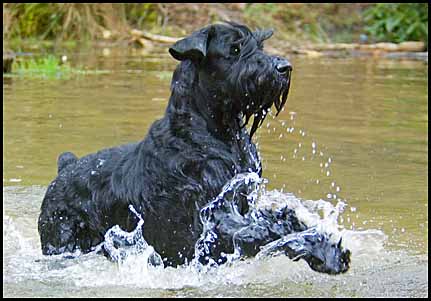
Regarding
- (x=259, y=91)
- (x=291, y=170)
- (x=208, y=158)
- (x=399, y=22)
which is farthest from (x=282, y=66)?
(x=399, y=22)

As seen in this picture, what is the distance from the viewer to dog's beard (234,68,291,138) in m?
5.49

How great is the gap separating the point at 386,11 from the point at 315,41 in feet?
7.28

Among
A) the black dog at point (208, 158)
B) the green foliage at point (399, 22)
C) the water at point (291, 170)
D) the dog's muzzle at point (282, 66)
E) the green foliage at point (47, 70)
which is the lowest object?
the green foliage at point (399, 22)

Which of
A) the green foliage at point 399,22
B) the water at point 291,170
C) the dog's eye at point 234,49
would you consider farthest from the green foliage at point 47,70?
the dog's eye at point 234,49

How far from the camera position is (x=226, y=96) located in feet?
18.6

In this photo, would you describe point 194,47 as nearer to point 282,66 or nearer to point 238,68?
point 238,68

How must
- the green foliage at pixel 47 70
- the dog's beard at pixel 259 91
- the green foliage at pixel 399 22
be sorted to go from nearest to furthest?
the dog's beard at pixel 259 91
the green foliage at pixel 47 70
the green foliage at pixel 399 22

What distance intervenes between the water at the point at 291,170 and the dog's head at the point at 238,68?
82 cm

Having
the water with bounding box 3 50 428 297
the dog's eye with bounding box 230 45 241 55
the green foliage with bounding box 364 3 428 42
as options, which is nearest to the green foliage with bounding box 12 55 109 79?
the water with bounding box 3 50 428 297

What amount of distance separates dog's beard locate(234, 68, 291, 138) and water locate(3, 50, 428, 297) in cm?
→ 78

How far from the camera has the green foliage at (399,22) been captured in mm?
22797

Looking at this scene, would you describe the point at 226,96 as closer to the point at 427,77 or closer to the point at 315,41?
the point at 427,77

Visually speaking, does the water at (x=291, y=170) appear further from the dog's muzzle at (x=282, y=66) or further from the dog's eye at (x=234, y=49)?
the dog's eye at (x=234, y=49)

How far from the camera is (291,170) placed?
8.91 metres
